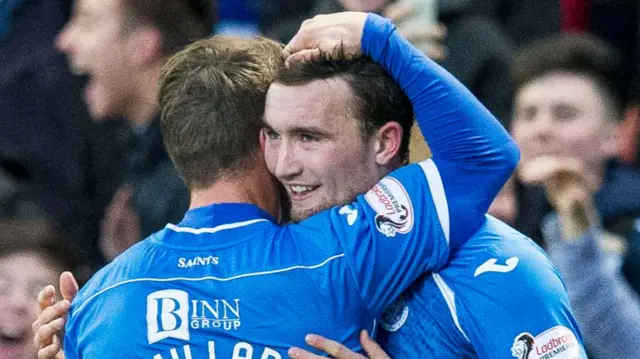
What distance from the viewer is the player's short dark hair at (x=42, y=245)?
5867 mm

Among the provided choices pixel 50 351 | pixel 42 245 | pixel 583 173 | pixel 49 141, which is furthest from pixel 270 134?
Answer: pixel 49 141

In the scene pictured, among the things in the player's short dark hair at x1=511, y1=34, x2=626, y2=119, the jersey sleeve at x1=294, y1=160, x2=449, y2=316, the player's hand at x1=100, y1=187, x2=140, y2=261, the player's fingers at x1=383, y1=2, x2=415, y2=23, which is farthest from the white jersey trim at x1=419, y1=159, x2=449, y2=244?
the player's hand at x1=100, y1=187, x2=140, y2=261

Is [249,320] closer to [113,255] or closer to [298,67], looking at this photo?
[298,67]

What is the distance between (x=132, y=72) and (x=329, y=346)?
2.58 metres

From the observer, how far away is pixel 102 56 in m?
6.47

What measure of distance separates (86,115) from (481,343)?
2787 mm

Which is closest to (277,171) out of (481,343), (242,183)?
(242,183)

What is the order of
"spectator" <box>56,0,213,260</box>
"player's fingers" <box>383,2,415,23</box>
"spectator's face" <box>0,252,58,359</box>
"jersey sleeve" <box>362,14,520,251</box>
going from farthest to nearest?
1. "spectator" <box>56,0,213,260</box>
2. "player's fingers" <box>383,2,415,23</box>
3. "spectator's face" <box>0,252,58,359</box>
4. "jersey sleeve" <box>362,14,520,251</box>

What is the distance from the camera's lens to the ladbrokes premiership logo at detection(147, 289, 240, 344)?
400cm

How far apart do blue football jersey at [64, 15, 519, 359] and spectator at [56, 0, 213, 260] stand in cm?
181

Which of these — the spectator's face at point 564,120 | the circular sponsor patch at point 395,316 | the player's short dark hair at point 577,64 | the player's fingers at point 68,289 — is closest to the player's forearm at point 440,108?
the circular sponsor patch at point 395,316

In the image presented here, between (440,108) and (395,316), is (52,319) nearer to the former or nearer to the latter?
(395,316)

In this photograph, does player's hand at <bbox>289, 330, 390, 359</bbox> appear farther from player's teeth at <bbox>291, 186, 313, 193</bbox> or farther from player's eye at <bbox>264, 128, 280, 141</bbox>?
player's eye at <bbox>264, 128, 280, 141</bbox>

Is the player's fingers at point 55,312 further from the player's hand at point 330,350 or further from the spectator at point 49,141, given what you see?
the spectator at point 49,141
